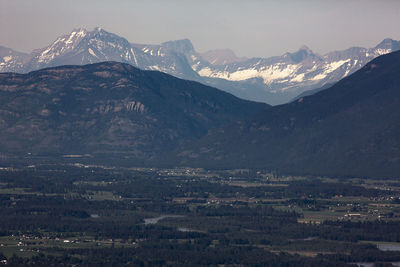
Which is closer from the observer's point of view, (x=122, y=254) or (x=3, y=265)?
(x=3, y=265)

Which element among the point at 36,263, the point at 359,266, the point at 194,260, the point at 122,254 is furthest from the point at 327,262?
the point at 36,263

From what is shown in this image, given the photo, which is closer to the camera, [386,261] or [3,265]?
[3,265]

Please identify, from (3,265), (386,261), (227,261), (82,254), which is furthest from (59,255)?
(386,261)

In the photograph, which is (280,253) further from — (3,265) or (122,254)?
(3,265)

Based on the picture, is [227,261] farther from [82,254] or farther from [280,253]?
[82,254]

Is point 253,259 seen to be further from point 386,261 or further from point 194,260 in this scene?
point 386,261

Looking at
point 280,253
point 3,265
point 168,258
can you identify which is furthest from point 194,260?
point 3,265

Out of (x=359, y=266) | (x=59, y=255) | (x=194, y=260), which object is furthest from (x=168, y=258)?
(x=359, y=266)
